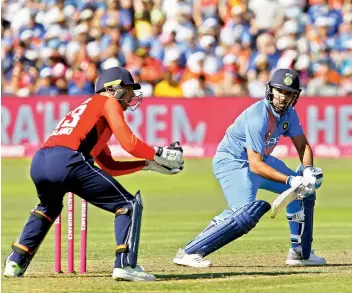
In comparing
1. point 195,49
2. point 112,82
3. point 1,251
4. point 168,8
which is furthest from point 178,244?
point 168,8

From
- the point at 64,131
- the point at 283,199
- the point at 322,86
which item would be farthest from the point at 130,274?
the point at 322,86

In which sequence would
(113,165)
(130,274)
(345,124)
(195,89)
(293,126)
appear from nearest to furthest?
1. (130,274)
2. (113,165)
3. (293,126)
4. (345,124)
5. (195,89)

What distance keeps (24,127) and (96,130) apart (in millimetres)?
12044

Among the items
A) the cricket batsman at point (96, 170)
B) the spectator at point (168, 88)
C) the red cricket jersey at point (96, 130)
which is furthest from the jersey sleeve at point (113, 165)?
the spectator at point (168, 88)

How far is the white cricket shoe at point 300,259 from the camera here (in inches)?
367

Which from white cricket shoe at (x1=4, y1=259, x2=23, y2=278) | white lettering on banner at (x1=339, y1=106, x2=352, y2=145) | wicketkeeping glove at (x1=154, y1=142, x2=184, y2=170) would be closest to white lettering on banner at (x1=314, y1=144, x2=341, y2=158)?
white lettering on banner at (x1=339, y1=106, x2=352, y2=145)

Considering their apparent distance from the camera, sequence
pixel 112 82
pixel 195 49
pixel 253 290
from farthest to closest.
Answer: pixel 195 49
pixel 112 82
pixel 253 290

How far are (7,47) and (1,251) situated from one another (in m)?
12.4

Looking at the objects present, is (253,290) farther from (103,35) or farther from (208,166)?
(103,35)

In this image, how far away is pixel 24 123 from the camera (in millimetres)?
19906

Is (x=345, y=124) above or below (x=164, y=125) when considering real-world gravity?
above

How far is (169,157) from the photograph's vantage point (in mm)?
8078

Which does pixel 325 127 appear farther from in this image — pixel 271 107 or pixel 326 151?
pixel 271 107

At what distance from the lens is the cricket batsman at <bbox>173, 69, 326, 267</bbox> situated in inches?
339
